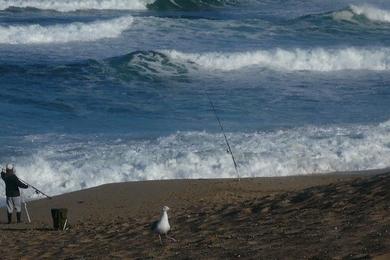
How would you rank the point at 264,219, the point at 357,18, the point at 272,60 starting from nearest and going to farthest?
the point at 264,219, the point at 272,60, the point at 357,18

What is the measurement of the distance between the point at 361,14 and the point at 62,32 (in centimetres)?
1321

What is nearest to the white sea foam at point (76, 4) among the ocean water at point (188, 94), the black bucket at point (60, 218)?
the ocean water at point (188, 94)

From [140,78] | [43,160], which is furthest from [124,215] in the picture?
[140,78]

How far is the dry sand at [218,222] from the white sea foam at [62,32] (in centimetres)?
1790

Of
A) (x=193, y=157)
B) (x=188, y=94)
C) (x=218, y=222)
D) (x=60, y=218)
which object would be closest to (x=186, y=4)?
(x=188, y=94)

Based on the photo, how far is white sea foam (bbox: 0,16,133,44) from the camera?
1258 inches

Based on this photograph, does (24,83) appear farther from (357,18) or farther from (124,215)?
(357,18)

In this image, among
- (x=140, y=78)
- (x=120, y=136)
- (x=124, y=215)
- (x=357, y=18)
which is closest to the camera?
(x=124, y=215)

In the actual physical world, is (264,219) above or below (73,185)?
above

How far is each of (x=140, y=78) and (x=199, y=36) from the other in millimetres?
7917

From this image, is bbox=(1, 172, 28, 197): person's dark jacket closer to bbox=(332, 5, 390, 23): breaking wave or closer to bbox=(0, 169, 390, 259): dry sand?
bbox=(0, 169, 390, 259): dry sand

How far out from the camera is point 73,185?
605 inches

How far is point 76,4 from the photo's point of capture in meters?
42.5

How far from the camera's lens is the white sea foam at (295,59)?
2827 centimetres
